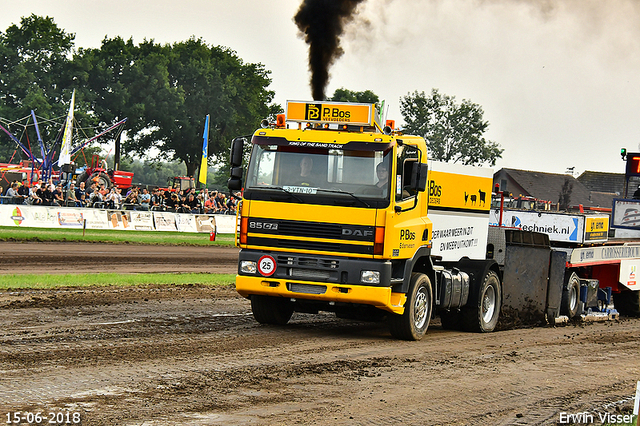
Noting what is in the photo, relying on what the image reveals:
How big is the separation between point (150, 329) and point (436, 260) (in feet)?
15.7

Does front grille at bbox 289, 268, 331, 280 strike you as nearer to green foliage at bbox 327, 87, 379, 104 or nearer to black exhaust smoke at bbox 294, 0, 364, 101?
black exhaust smoke at bbox 294, 0, 364, 101

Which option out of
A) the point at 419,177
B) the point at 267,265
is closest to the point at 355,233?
the point at 419,177

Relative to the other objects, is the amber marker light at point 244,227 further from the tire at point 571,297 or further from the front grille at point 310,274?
the tire at point 571,297

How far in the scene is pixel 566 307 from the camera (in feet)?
52.0

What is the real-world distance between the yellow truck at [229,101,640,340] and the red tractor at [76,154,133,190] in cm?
2897

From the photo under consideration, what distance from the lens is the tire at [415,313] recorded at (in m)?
11.3

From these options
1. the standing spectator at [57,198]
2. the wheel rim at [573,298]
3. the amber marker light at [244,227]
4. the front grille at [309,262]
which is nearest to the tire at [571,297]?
the wheel rim at [573,298]

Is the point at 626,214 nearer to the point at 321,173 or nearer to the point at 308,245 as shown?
the point at 321,173

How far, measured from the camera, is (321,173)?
10836 millimetres

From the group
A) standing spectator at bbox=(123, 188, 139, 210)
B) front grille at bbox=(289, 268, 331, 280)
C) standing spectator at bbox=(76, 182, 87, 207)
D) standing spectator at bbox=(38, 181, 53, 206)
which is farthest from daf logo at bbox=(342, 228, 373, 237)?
standing spectator at bbox=(123, 188, 139, 210)

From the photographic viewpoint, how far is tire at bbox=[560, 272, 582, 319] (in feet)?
51.9

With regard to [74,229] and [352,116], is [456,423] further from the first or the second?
[74,229]

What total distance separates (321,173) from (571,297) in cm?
784

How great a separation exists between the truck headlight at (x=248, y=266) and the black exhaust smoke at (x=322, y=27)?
5.71m
